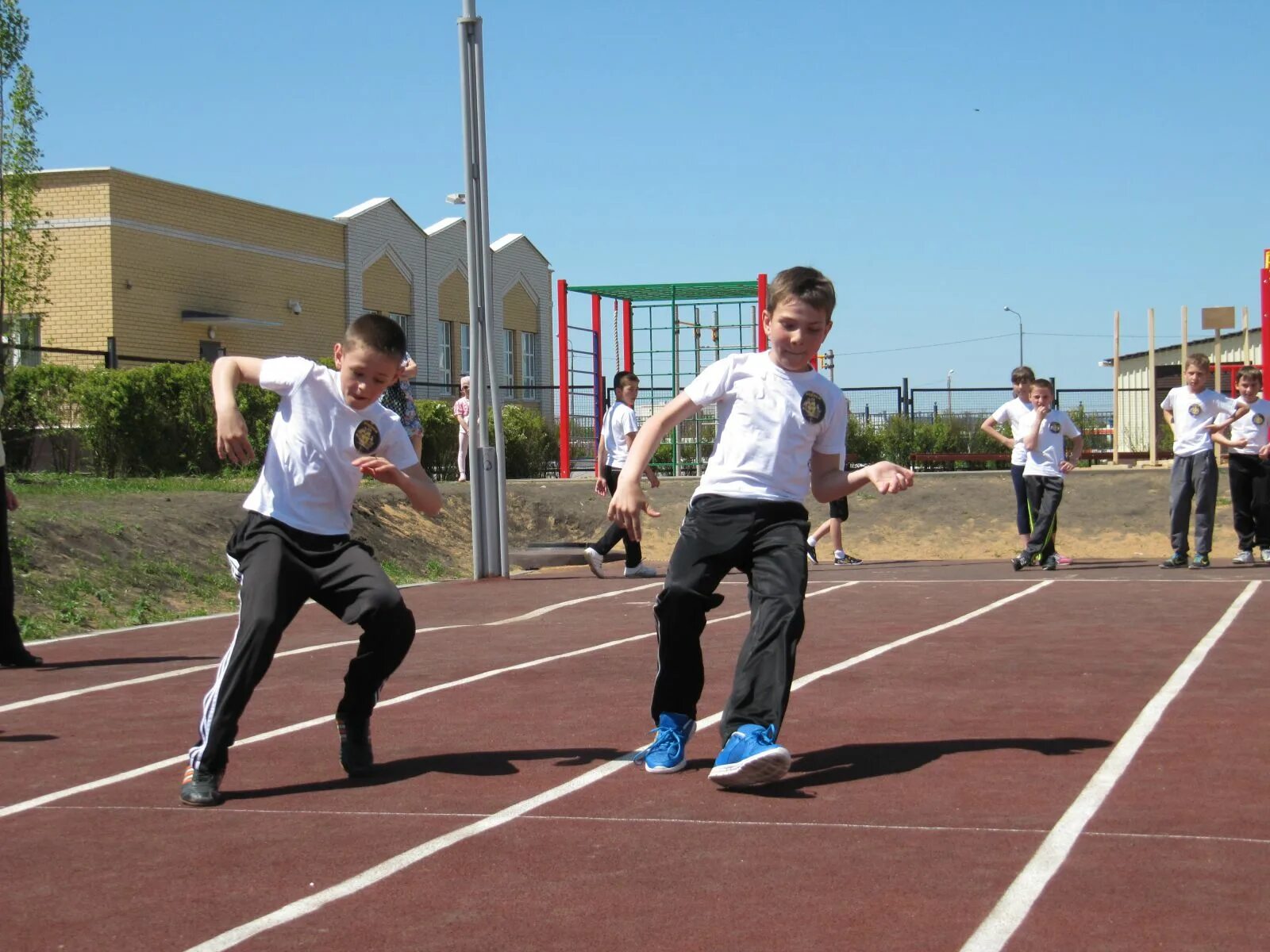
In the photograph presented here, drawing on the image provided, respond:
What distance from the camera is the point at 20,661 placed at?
9.63 metres

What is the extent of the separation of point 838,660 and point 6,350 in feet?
75.9

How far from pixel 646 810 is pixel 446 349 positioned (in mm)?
46235

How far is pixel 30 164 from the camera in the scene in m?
27.4

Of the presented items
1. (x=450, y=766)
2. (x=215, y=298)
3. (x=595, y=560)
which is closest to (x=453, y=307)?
(x=215, y=298)

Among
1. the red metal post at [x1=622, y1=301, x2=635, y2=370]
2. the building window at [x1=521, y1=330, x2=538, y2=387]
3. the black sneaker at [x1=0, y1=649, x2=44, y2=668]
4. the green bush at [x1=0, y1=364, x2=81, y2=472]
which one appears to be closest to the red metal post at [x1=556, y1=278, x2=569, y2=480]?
the red metal post at [x1=622, y1=301, x2=635, y2=370]

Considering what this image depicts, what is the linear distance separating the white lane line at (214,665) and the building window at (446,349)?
36.6m

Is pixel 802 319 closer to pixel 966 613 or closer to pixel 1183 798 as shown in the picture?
pixel 1183 798

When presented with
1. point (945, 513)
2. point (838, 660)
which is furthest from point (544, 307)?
point (838, 660)

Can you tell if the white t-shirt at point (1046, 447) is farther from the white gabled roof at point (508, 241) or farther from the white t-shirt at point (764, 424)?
the white gabled roof at point (508, 241)

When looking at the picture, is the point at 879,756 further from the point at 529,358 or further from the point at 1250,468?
the point at 529,358

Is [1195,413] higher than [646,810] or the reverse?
higher

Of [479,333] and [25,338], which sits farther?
[25,338]

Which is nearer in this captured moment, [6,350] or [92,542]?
[92,542]

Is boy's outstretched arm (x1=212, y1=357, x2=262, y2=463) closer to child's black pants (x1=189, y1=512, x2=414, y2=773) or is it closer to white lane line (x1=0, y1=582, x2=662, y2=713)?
child's black pants (x1=189, y1=512, x2=414, y2=773)
